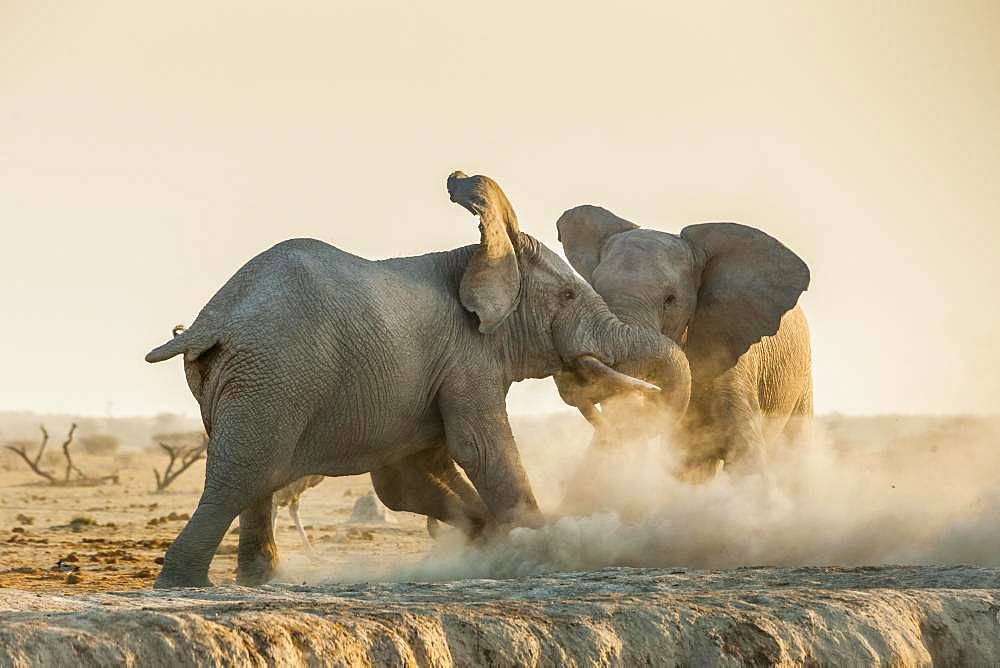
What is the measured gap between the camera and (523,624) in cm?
510

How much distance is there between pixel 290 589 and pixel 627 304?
5482 mm

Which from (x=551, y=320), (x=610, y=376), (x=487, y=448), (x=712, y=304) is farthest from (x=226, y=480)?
(x=712, y=304)

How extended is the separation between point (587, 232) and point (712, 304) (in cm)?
135

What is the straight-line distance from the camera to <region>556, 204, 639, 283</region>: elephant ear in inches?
526

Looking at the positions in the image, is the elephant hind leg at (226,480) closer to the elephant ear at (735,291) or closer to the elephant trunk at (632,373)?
the elephant trunk at (632,373)

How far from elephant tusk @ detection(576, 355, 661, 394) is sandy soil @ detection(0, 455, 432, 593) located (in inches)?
73.6

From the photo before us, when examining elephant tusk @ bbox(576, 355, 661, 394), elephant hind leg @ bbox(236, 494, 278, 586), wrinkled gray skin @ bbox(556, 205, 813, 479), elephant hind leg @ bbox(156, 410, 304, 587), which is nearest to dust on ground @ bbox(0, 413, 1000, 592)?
elephant hind leg @ bbox(236, 494, 278, 586)

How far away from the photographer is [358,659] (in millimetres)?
4680

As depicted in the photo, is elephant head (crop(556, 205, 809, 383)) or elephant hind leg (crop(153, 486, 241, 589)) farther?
elephant head (crop(556, 205, 809, 383))

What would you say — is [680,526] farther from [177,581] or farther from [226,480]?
[177,581]

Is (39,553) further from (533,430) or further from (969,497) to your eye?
(969,497)

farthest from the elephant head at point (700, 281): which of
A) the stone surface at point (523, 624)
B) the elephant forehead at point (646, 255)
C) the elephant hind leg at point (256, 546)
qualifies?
the stone surface at point (523, 624)

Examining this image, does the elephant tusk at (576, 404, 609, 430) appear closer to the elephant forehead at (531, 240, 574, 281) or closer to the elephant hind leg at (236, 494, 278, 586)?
the elephant forehead at (531, 240, 574, 281)

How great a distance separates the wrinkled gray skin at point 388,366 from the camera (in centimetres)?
905
